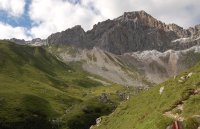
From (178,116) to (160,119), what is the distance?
2.79 m

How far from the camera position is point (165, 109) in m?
50.8

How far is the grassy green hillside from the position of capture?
144 ft

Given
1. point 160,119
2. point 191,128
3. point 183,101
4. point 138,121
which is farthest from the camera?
point 138,121

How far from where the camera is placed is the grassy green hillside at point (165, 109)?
43.8 m

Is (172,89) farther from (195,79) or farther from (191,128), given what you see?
(191,128)

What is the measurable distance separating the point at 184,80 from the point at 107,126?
16.4m

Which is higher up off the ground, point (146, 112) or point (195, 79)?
point (195, 79)

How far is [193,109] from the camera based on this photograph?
153 feet

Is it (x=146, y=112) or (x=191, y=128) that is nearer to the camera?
(x=191, y=128)

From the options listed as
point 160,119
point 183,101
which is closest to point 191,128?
point 160,119

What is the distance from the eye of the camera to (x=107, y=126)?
70.2 meters

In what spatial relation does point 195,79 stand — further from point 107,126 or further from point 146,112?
point 107,126

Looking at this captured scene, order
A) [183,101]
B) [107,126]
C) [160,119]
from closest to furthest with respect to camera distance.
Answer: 1. [160,119]
2. [183,101]
3. [107,126]

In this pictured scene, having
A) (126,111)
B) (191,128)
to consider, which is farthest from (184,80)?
(191,128)
